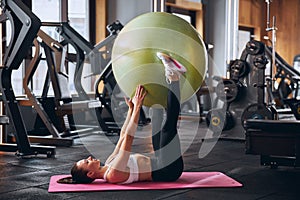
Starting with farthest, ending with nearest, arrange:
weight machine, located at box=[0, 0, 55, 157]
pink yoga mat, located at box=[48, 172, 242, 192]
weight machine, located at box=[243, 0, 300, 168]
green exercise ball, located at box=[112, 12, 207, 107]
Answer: weight machine, located at box=[0, 0, 55, 157] < weight machine, located at box=[243, 0, 300, 168] < pink yoga mat, located at box=[48, 172, 242, 192] < green exercise ball, located at box=[112, 12, 207, 107]

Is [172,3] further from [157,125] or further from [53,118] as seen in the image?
[157,125]

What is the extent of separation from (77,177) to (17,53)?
4.36 feet

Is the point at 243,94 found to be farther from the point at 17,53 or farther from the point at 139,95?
the point at 139,95

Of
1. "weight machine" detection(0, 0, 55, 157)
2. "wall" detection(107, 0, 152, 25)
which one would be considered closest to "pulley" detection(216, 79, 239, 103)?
"weight machine" detection(0, 0, 55, 157)

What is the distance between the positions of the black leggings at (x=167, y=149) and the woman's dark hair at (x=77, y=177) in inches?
15.8

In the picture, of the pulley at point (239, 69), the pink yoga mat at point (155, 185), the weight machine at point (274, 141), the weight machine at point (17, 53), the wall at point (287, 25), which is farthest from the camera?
the wall at point (287, 25)

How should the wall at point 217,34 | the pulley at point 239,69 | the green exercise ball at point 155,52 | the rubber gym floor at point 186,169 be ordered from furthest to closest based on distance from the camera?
the wall at point 217,34 < the pulley at point 239,69 < the rubber gym floor at point 186,169 < the green exercise ball at point 155,52

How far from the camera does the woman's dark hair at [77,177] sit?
9.48 feet

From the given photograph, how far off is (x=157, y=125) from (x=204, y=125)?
3673 mm

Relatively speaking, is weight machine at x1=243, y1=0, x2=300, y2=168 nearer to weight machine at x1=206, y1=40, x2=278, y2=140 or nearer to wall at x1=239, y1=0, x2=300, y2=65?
weight machine at x1=206, y1=40, x2=278, y2=140

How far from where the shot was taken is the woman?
9.09 feet

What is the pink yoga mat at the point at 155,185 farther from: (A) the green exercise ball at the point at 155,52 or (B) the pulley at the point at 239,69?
(B) the pulley at the point at 239,69

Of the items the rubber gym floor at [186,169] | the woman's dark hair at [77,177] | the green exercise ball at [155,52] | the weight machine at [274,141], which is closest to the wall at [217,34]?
the rubber gym floor at [186,169]

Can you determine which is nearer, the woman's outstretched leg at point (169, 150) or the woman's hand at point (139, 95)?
the woman's hand at point (139, 95)
